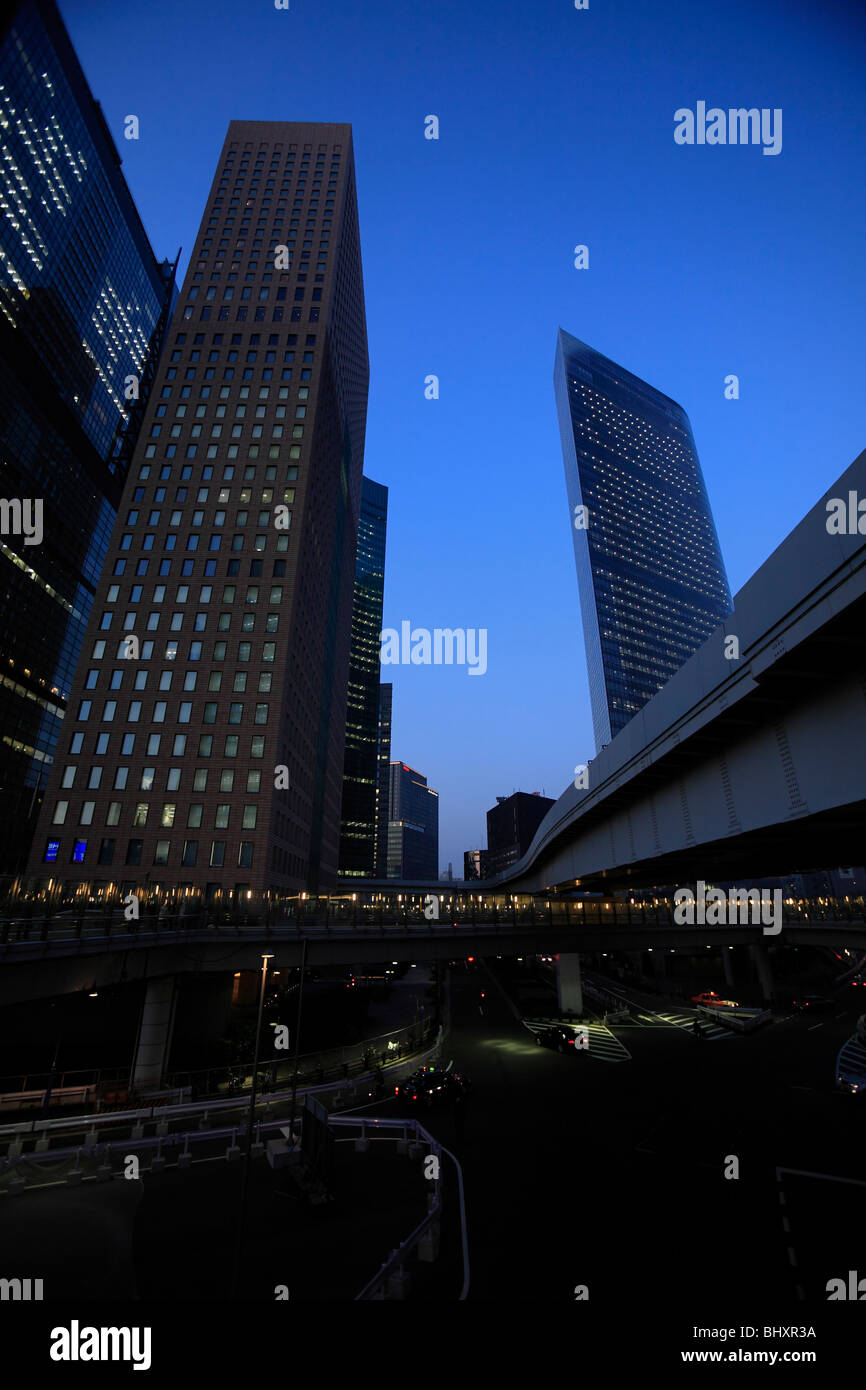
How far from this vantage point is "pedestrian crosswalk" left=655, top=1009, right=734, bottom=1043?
37216mm

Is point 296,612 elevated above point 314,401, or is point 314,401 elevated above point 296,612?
point 314,401

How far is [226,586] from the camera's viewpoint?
56.4 meters

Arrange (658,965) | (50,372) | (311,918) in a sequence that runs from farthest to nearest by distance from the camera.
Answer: (50,372) < (658,965) < (311,918)

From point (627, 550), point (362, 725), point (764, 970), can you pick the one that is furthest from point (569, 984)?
point (627, 550)

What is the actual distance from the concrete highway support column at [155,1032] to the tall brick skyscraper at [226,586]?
579 inches

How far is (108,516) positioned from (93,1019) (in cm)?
11325

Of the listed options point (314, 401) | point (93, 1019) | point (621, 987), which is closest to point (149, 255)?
point (314, 401)

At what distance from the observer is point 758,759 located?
12.9 m

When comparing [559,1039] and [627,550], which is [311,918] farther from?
[627,550]

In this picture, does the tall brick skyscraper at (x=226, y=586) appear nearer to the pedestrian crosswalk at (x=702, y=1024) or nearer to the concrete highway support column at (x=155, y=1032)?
the concrete highway support column at (x=155, y=1032)

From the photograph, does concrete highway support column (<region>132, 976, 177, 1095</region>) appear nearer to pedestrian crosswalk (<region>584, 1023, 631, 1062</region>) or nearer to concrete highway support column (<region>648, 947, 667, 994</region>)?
pedestrian crosswalk (<region>584, 1023, 631, 1062</region>)

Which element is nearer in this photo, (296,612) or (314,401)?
(296,612)

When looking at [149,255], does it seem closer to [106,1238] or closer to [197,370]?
[197,370]

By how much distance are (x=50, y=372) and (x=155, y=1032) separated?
106411mm
